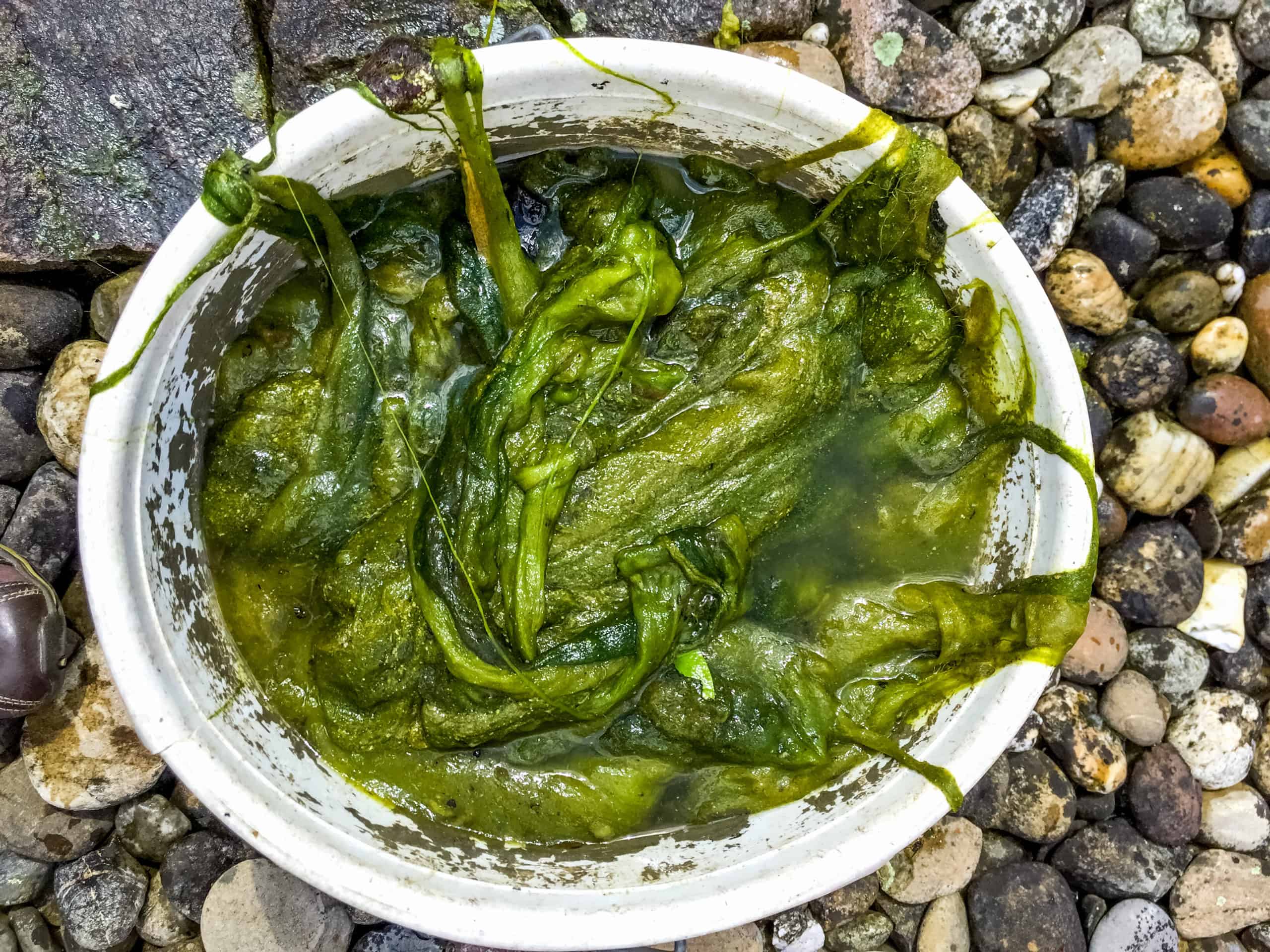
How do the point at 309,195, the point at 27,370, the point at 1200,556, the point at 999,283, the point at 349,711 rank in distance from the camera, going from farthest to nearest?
1. the point at 1200,556
2. the point at 27,370
3. the point at 349,711
4. the point at 999,283
5. the point at 309,195

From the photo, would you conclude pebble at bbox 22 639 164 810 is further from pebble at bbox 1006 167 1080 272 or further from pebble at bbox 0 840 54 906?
pebble at bbox 1006 167 1080 272

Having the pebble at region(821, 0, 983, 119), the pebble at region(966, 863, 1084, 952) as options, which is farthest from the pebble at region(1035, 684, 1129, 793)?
the pebble at region(821, 0, 983, 119)

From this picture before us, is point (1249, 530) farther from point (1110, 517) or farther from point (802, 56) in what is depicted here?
point (802, 56)

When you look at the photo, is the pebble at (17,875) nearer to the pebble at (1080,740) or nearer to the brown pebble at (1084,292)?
the pebble at (1080,740)

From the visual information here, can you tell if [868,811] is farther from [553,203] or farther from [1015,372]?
[553,203]

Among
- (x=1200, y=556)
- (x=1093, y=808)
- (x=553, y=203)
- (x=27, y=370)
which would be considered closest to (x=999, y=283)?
(x=553, y=203)

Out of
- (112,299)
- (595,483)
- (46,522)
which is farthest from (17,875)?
(595,483)
